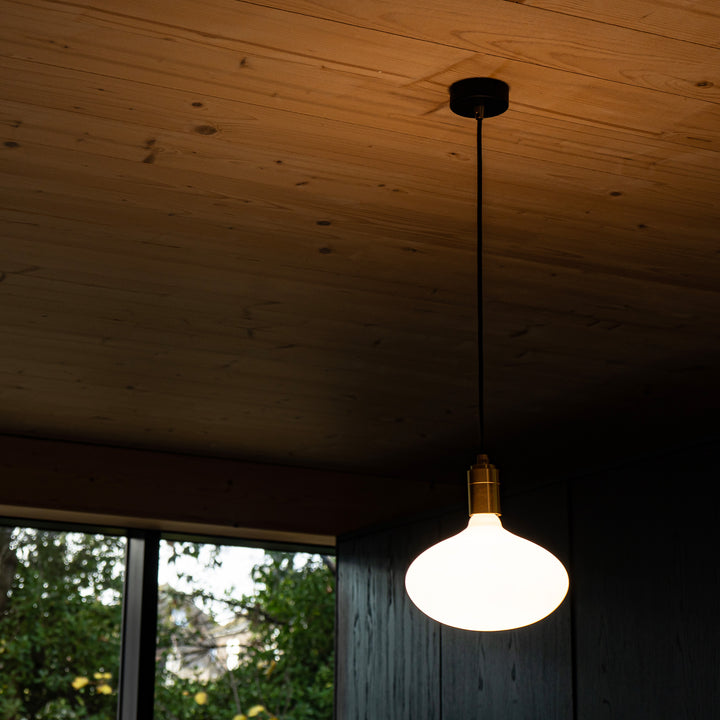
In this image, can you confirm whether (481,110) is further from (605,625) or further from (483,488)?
(605,625)

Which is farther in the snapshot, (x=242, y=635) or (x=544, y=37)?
(x=242, y=635)

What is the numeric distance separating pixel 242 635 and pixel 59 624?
3.92 feet

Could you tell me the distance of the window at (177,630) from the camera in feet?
22.0

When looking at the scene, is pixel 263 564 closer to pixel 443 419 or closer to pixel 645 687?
pixel 443 419

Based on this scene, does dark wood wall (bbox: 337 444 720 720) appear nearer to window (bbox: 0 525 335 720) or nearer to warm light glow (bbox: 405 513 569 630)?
warm light glow (bbox: 405 513 569 630)

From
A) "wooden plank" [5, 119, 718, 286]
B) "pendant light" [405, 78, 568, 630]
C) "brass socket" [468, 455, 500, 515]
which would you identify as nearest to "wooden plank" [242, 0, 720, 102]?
"pendant light" [405, 78, 568, 630]

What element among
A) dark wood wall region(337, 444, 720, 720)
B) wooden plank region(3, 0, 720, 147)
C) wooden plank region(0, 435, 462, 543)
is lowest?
dark wood wall region(337, 444, 720, 720)

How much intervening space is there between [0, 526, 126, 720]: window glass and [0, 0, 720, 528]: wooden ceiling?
277 cm

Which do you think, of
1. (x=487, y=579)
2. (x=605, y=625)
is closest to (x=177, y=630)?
(x=605, y=625)

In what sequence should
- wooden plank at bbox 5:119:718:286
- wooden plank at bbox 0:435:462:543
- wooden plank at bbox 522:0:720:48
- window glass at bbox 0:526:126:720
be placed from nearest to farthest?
wooden plank at bbox 522:0:720:48 → wooden plank at bbox 5:119:718:286 → wooden plank at bbox 0:435:462:543 → window glass at bbox 0:526:126:720

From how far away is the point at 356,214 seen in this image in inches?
99.5

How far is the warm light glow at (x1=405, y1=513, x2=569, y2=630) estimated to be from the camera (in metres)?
1.88

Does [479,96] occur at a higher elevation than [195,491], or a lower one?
higher

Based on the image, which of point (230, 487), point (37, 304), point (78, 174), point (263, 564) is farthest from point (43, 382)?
point (263, 564)
